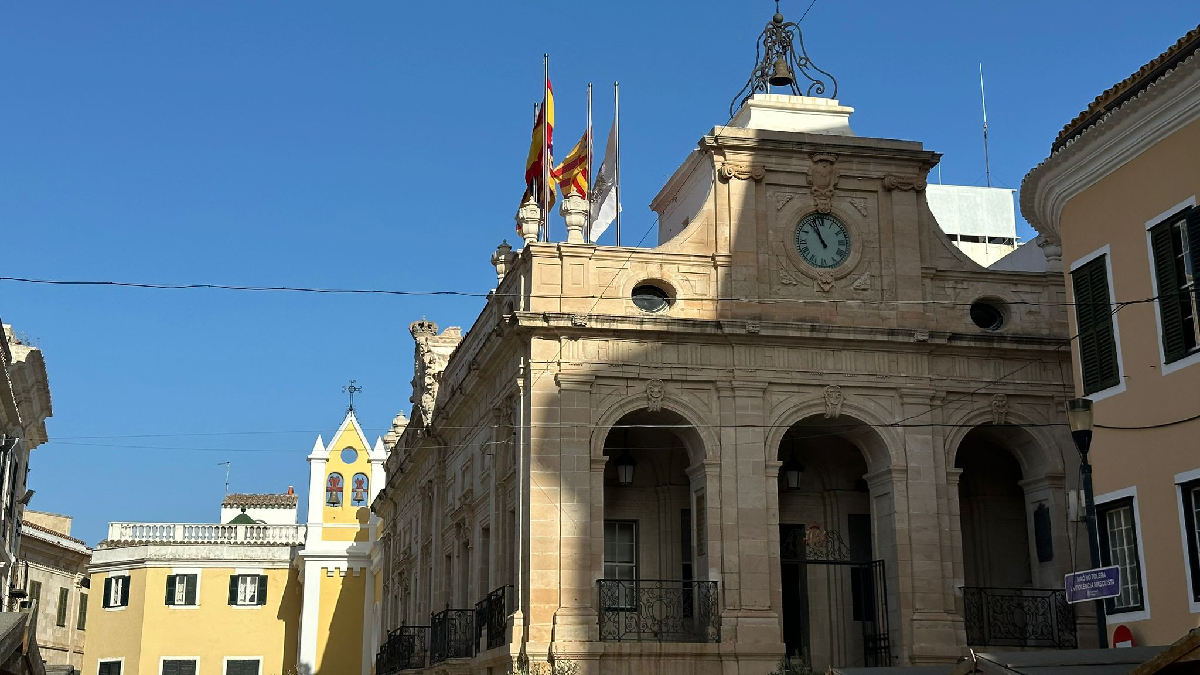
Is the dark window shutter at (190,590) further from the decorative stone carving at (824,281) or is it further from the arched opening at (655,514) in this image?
the decorative stone carving at (824,281)

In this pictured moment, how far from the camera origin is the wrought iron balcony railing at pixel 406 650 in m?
33.1

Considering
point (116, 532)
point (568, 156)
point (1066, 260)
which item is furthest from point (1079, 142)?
point (116, 532)

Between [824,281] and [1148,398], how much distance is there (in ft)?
28.8

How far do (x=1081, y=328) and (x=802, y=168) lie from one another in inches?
321

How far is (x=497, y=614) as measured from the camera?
1010 inches

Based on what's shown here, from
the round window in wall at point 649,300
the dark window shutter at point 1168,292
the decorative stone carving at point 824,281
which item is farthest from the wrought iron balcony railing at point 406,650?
the dark window shutter at point 1168,292

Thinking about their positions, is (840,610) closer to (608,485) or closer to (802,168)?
(608,485)

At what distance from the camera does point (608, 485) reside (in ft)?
91.1

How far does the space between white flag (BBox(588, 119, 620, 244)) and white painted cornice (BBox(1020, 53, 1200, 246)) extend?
9.80 m

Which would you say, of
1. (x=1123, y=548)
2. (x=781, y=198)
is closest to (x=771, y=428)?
(x=781, y=198)

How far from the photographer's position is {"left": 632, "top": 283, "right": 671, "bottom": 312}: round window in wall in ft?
83.6

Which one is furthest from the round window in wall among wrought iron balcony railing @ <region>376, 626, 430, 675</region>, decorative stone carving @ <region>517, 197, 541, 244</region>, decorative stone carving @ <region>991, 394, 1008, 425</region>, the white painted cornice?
wrought iron balcony railing @ <region>376, 626, 430, 675</region>

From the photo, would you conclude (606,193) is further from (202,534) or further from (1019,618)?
(202,534)

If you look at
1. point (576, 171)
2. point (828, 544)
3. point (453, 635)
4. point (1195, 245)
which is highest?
point (576, 171)
